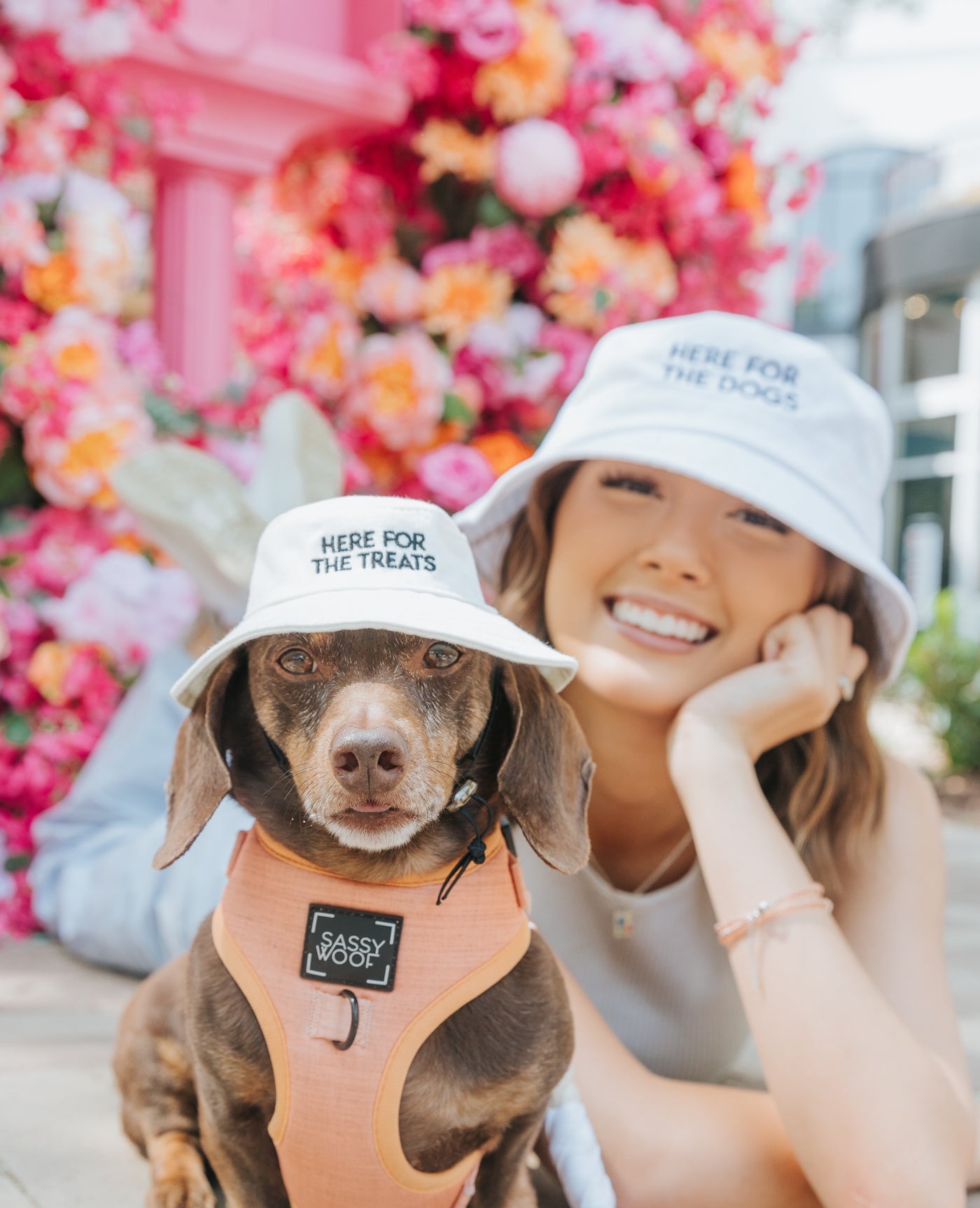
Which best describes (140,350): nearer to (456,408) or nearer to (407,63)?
(456,408)

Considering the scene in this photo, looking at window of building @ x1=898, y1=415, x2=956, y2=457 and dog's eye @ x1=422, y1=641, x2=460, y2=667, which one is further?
window of building @ x1=898, y1=415, x2=956, y2=457

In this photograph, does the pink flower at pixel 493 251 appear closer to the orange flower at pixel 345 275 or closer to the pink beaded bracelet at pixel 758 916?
the orange flower at pixel 345 275

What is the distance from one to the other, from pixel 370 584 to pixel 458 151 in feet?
8.53

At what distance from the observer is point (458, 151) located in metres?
3.54

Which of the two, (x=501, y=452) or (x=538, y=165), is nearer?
(x=538, y=165)

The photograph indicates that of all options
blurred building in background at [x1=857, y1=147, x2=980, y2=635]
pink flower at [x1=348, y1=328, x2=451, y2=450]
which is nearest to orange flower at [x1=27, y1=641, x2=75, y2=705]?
pink flower at [x1=348, y1=328, x2=451, y2=450]

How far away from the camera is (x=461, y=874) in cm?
140

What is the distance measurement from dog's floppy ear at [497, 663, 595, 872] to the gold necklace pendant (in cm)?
72

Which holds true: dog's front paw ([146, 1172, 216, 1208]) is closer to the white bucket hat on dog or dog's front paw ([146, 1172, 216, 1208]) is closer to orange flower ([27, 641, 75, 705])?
the white bucket hat on dog

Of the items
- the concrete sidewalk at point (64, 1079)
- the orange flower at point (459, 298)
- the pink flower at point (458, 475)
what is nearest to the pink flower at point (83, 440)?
the pink flower at point (458, 475)

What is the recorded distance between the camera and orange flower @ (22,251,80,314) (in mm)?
3018

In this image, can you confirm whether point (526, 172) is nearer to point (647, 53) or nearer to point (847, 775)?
point (647, 53)

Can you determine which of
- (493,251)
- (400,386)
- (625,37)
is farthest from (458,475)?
(625,37)

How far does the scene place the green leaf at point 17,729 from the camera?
3129 mm
